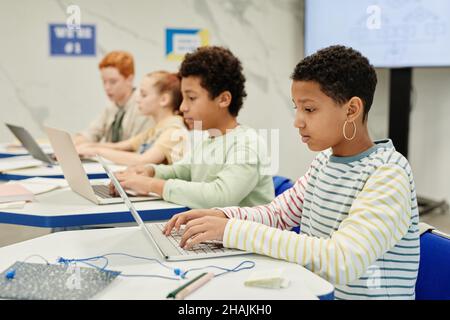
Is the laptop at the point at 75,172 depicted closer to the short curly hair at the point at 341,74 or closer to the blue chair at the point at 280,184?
the blue chair at the point at 280,184

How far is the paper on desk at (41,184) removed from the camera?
194 centimetres

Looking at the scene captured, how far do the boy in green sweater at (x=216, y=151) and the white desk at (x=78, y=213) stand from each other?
0.08 meters

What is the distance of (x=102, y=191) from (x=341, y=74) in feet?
3.40

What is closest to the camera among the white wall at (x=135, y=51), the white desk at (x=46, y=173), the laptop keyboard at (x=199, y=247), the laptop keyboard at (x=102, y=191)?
the laptop keyboard at (x=199, y=247)

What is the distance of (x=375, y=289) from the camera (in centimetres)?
115

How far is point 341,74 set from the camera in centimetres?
120

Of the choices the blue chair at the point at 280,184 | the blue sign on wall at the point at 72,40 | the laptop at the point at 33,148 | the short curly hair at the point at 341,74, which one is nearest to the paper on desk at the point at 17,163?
the laptop at the point at 33,148

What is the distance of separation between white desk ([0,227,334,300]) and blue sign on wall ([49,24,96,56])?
3.33 m

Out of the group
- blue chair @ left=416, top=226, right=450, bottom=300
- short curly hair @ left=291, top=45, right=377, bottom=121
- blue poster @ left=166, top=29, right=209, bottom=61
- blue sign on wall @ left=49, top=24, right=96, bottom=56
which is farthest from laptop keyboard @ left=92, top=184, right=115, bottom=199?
blue poster @ left=166, top=29, right=209, bottom=61

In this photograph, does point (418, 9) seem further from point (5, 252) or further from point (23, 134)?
point (5, 252)

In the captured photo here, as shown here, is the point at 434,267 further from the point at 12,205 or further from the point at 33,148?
the point at 33,148

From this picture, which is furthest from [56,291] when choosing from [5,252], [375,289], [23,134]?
[23,134]

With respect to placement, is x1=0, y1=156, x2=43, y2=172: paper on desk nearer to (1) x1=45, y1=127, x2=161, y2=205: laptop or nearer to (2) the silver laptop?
(1) x1=45, y1=127, x2=161, y2=205: laptop
